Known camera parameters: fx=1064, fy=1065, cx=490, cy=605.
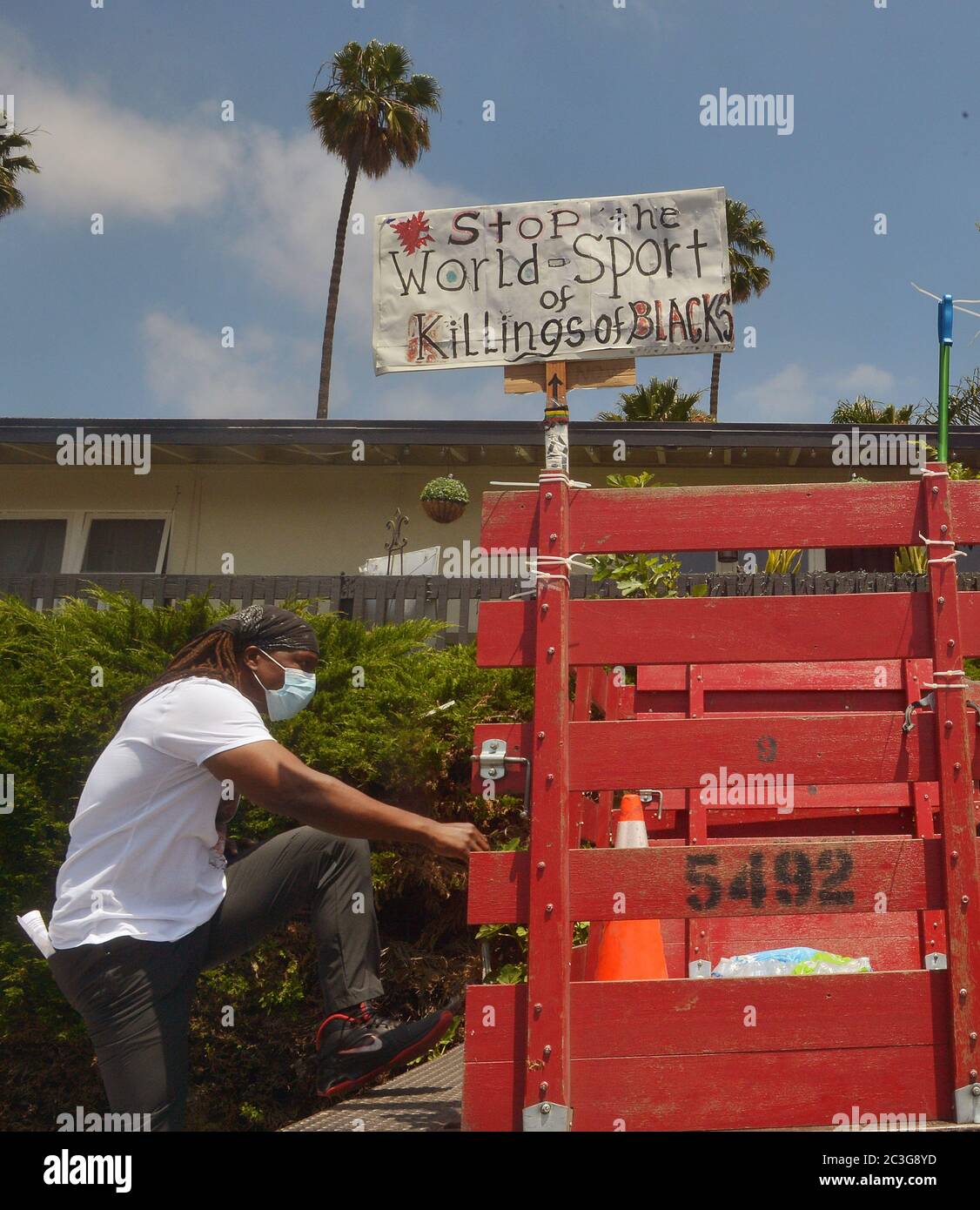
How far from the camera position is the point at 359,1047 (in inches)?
110

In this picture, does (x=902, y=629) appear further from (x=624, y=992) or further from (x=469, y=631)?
(x=469, y=631)

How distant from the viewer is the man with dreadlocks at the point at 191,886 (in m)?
2.60

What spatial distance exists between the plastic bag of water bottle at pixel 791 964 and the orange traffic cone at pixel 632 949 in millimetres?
215

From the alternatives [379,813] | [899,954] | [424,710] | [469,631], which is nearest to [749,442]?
[469,631]

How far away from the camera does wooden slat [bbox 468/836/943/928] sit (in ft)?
8.63

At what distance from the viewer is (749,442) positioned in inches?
475

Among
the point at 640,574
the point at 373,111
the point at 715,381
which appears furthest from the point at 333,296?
the point at 640,574

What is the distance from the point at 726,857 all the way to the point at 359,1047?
1081 mm

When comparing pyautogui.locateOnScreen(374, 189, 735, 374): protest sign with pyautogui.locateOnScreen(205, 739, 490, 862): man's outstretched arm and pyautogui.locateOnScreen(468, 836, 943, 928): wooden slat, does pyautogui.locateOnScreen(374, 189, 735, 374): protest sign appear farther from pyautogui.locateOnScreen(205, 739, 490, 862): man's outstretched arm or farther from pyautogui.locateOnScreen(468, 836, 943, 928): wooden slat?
pyautogui.locateOnScreen(468, 836, 943, 928): wooden slat

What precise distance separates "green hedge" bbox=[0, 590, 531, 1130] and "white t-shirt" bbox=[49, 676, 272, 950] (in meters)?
1.90

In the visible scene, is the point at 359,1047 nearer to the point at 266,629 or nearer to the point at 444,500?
the point at 266,629

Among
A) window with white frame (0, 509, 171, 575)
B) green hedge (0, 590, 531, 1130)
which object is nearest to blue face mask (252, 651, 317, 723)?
green hedge (0, 590, 531, 1130)

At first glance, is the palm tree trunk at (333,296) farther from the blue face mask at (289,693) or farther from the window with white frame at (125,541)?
the blue face mask at (289,693)
